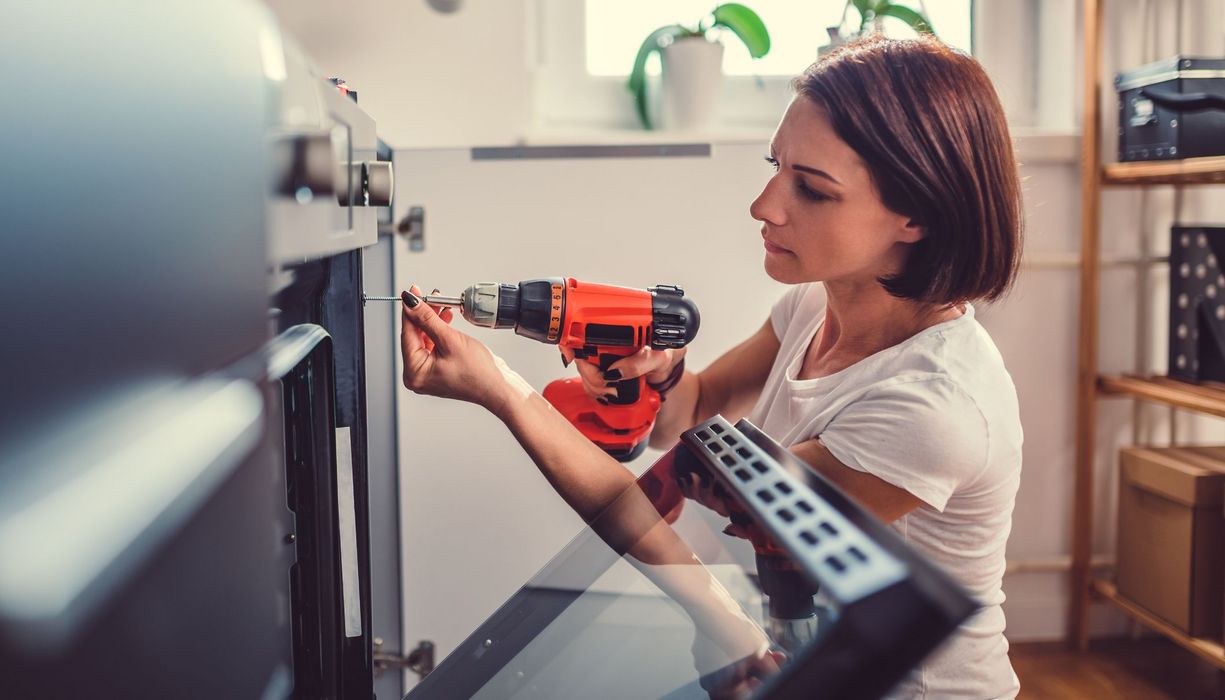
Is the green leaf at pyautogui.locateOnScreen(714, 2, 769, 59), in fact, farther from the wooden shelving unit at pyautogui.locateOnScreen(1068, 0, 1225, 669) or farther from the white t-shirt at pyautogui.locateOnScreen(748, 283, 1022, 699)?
the white t-shirt at pyautogui.locateOnScreen(748, 283, 1022, 699)

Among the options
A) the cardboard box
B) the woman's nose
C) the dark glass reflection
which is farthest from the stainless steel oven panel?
the cardboard box

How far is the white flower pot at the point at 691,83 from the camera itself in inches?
75.6

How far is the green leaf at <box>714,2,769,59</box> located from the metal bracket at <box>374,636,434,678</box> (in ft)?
4.39

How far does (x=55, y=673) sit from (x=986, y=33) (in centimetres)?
A: 231

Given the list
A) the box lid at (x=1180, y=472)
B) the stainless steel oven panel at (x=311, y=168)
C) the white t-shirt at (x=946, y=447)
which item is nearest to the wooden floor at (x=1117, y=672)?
the box lid at (x=1180, y=472)

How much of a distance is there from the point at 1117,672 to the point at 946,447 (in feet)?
4.84

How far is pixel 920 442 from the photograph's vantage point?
91cm

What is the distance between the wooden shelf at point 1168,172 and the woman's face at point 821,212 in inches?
40.0

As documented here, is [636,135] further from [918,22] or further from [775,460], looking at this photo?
[775,460]

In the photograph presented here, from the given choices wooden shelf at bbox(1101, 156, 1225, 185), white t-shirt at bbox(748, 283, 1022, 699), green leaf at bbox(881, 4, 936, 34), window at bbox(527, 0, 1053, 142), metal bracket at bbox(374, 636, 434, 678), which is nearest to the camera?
white t-shirt at bbox(748, 283, 1022, 699)

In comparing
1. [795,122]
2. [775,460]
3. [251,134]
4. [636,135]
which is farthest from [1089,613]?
[251,134]

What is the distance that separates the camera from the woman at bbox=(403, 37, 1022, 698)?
0.93 m

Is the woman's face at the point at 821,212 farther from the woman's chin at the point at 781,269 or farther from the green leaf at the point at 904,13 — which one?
the green leaf at the point at 904,13

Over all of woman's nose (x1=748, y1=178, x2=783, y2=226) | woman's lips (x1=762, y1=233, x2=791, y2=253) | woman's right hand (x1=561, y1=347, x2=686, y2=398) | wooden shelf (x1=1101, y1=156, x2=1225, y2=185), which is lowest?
woman's right hand (x1=561, y1=347, x2=686, y2=398)
